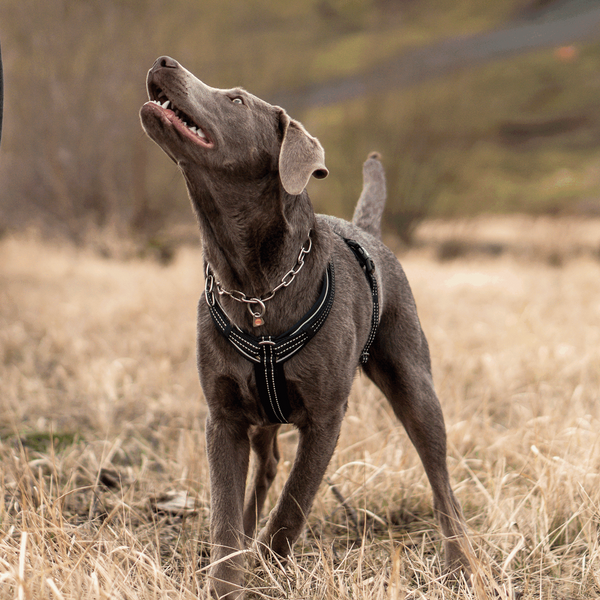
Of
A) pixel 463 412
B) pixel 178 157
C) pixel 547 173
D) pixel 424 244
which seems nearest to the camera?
pixel 178 157

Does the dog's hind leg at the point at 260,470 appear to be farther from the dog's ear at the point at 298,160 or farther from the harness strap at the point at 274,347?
the dog's ear at the point at 298,160

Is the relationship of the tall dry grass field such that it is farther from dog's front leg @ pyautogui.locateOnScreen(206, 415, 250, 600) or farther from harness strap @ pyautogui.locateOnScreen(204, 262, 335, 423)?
harness strap @ pyautogui.locateOnScreen(204, 262, 335, 423)

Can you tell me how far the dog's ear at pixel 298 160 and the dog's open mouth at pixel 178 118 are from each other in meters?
0.25

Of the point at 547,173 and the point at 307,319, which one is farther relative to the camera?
the point at 547,173

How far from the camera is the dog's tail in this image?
2.97 m

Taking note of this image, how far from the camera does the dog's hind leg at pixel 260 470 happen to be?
253cm

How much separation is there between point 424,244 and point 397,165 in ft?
6.36

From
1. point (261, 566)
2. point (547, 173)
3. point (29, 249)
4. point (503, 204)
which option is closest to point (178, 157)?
point (261, 566)

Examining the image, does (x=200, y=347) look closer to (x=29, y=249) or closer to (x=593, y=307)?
(x=593, y=307)

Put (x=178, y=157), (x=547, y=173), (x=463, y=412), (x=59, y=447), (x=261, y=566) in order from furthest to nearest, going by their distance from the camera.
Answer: (x=547, y=173), (x=463, y=412), (x=59, y=447), (x=261, y=566), (x=178, y=157)

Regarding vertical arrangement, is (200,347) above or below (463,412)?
above

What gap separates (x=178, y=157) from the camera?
2012 millimetres

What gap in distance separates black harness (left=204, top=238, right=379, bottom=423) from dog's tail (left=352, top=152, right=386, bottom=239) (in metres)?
0.89

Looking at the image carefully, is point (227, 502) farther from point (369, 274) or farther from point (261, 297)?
point (369, 274)
